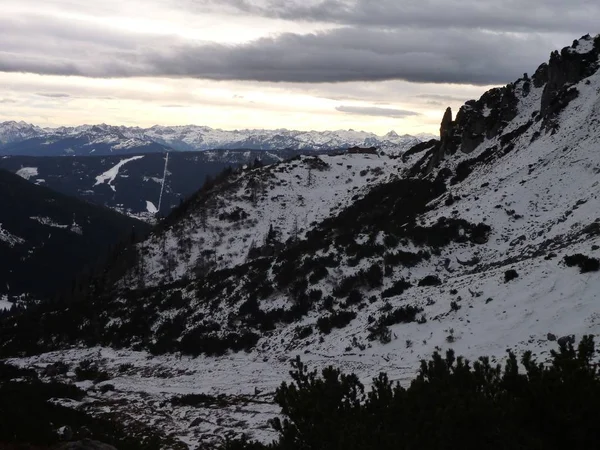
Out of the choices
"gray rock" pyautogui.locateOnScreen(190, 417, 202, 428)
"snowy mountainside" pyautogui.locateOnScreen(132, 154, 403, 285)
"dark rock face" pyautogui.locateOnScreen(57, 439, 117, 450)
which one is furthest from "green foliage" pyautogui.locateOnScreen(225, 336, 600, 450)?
"snowy mountainside" pyautogui.locateOnScreen(132, 154, 403, 285)

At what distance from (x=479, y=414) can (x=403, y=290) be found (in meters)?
28.1

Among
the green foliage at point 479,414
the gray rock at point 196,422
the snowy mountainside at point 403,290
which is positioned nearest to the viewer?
the green foliage at point 479,414

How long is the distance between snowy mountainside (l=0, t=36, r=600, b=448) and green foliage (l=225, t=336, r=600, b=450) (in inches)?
399

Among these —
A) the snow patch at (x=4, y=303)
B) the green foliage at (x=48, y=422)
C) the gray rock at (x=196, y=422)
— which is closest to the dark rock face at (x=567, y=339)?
the gray rock at (x=196, y=422)

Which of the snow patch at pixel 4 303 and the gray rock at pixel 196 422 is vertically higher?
the gray rock at pixel 196 422

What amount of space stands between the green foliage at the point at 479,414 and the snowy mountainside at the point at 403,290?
1013 cm

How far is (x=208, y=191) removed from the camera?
10119cm

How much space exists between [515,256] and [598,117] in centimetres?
2182

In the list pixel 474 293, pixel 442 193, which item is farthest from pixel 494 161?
pixel 474 293

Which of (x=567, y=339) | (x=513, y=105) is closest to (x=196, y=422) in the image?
(x=567, y=339)

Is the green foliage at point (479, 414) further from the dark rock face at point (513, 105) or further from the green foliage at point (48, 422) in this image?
the dark rock face at point (513, 105)

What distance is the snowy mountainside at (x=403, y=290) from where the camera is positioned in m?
25.2

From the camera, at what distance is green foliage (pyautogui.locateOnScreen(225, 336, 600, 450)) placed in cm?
865

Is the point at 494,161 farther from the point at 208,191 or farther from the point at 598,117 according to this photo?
the point at 208,191
